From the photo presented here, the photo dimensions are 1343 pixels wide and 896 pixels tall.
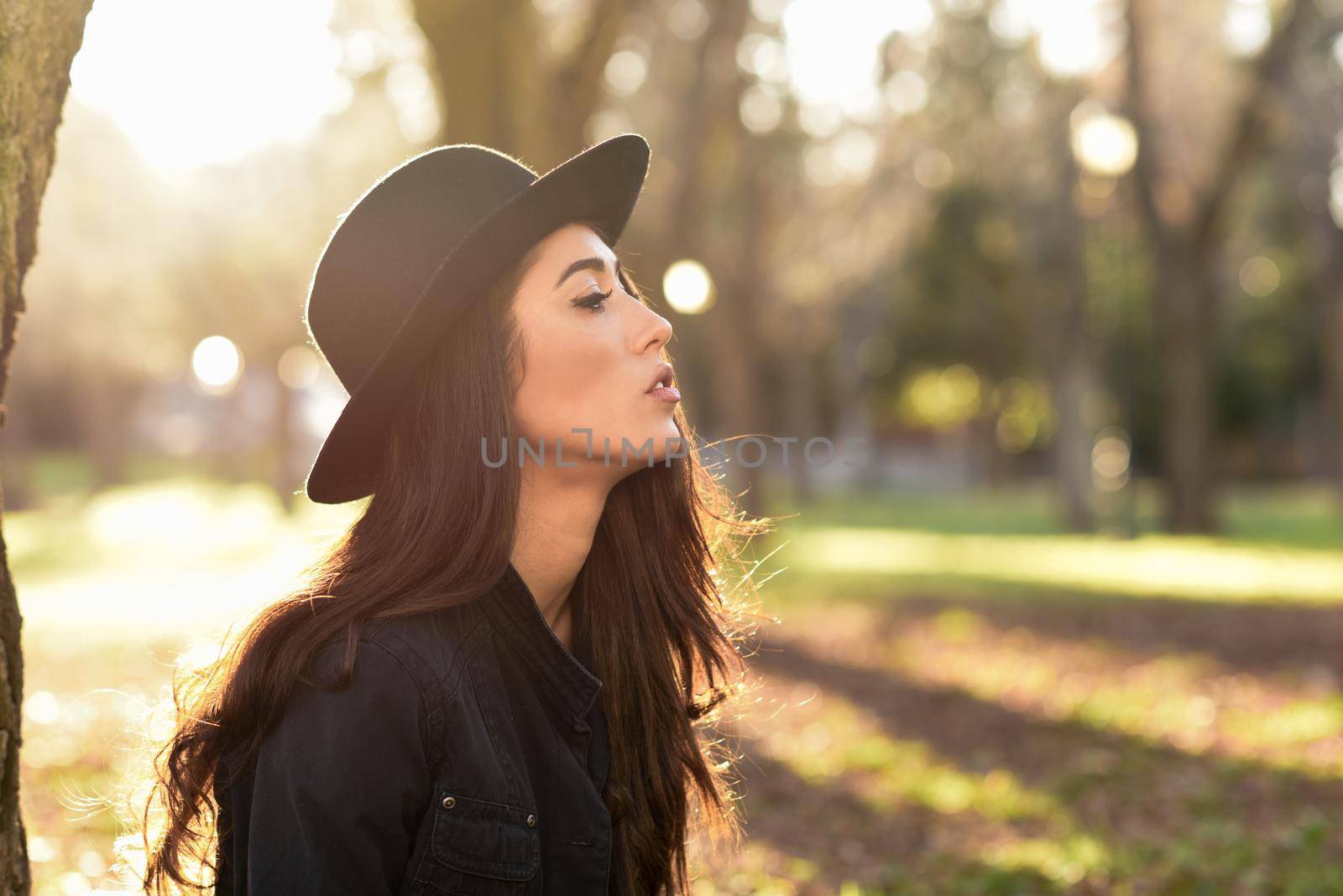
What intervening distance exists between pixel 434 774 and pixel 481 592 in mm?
349

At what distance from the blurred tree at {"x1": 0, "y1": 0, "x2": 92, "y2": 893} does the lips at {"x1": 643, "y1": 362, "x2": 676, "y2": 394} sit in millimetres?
1351

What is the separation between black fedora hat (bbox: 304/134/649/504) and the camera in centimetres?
235

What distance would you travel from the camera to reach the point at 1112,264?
40.8 meters

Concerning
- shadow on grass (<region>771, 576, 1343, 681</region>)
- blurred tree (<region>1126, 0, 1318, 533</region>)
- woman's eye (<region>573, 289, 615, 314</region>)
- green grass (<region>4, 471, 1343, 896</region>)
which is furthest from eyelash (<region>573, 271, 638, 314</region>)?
blurred tree (<region>1126, 0, 1318, 533</region>)

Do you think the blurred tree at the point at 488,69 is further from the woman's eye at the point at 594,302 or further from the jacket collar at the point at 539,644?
the jacket collar at the point at 539,644

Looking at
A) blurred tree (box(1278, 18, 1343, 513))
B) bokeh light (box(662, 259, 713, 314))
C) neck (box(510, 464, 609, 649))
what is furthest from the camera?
blurred tree (box(1278, 18, 1343, 513))

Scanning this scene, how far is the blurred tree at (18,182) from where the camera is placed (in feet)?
8.19

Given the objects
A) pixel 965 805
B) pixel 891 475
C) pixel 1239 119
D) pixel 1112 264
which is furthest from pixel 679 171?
pixel 891 475

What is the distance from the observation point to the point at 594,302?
2527 millimetres

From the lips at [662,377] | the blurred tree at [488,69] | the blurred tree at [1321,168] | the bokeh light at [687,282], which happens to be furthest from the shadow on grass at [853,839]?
the blurred tree at [1321,168]

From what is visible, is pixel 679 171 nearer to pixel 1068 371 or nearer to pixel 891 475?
pixel 1068 371

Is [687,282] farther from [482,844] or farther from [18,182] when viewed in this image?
[482,844]

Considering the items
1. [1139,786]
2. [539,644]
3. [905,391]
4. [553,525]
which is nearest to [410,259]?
[553,525]

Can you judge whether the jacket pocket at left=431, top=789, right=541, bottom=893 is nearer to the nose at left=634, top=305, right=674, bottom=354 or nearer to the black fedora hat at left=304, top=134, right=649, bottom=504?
the black fedora hat at left=304, top=134, right=649, bottom=504
